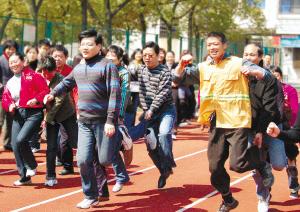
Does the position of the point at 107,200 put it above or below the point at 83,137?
below

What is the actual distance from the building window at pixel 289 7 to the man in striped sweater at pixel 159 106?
53.5 meters

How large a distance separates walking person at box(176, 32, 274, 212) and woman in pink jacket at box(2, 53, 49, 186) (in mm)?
2476

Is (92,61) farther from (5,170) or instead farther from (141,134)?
(5,170)

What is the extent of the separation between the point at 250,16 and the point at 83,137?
4380cm

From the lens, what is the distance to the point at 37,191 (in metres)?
7.96

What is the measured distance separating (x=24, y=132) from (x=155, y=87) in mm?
1782

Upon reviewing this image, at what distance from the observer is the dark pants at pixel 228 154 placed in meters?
6.39

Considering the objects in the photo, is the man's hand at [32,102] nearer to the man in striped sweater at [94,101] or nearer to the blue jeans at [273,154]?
the man in striped sweater at [94,101]

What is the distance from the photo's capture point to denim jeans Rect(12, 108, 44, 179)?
805 centimetres

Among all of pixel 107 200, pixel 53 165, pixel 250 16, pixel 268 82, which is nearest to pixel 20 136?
pixel 53 165

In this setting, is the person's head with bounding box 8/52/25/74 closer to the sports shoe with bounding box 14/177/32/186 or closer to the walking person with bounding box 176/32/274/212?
the sports shoe with bounding box 14/177/32/186

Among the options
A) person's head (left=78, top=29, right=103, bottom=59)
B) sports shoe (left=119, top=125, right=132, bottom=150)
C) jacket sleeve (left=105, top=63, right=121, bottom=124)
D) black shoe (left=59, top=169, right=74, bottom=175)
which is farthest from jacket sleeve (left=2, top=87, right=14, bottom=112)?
→ jacket sleeve (left=105, top=63, right=121, bottom=124)

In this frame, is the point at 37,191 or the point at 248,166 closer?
the point at 248,166

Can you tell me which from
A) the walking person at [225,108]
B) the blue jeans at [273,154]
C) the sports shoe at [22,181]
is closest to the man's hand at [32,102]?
the sports shoe at [22,181]
